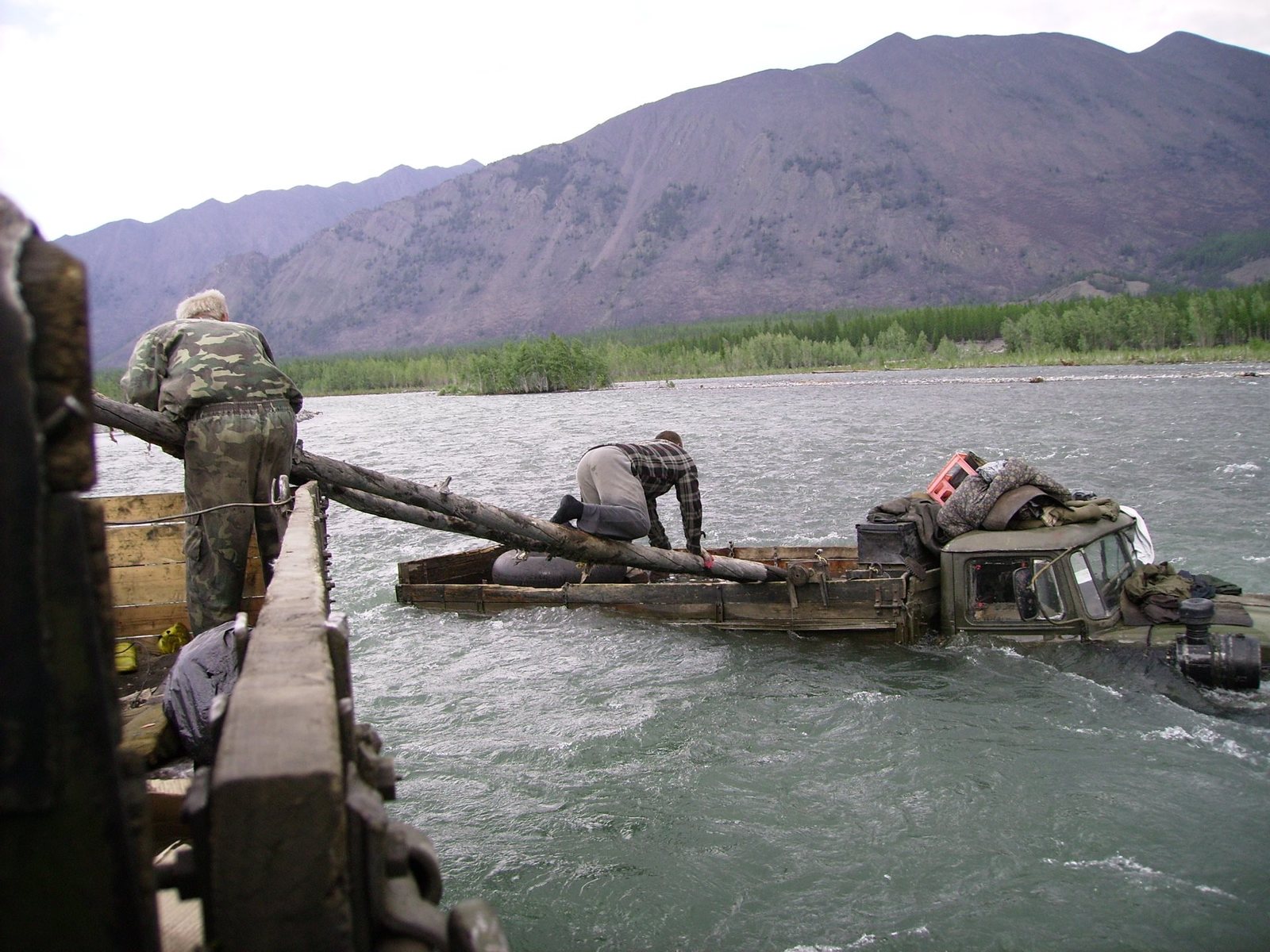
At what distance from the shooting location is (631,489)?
38.8ft

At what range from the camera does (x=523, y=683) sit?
1209 cm

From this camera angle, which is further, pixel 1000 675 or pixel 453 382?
pixel 453 382

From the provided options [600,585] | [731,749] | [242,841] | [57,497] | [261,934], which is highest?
[57,497]

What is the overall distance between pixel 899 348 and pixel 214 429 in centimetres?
12674

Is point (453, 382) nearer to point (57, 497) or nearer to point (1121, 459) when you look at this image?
point (1121, 459)

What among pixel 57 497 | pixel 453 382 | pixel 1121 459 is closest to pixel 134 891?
pixel 57 497

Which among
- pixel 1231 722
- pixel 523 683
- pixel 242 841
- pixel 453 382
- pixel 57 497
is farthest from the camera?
pixel 453 382

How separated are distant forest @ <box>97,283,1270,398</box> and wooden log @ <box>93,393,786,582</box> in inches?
3416

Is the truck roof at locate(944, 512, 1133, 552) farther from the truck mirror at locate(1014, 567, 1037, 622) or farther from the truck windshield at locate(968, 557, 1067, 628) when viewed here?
the truck mirror at locate(1014, 567, 1037, 622)

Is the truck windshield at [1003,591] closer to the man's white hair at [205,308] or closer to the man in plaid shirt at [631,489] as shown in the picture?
the man in plaid shirt at [631,489]

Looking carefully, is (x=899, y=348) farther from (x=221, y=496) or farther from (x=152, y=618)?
(x=221, y=496)

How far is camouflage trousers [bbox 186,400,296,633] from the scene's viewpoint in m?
7.63

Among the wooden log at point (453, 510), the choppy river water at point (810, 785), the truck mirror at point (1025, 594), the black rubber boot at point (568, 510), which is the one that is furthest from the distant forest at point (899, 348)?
the black rubber boot at point (568, 510)

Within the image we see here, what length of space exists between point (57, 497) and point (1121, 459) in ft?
110
